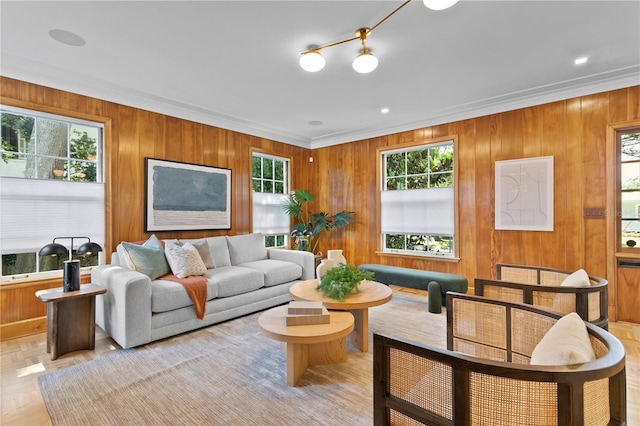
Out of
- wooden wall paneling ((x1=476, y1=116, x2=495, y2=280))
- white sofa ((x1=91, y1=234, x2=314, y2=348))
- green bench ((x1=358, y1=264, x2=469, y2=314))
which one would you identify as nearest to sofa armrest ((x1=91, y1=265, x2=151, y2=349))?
white sofa ((x1=91, y1=234, x2=314, y2=348))

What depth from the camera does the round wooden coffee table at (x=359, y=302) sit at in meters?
2.54

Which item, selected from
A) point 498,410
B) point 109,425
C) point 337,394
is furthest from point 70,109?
point 498,410

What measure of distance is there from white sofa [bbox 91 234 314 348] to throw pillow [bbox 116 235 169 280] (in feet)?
0.24

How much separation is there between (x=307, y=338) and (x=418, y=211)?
3366 mm

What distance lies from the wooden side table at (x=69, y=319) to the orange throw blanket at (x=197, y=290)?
653 mm

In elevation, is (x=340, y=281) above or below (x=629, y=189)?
below

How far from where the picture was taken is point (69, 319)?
264cm

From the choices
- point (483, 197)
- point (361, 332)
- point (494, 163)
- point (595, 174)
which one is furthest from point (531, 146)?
point (361, 332)

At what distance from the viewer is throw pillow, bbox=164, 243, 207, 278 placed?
10.7 feet

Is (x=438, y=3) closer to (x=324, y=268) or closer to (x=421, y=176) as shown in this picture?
(x=324, y=268)

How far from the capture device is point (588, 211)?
350 cm

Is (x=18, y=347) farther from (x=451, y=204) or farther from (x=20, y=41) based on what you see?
(x=451, y=204)

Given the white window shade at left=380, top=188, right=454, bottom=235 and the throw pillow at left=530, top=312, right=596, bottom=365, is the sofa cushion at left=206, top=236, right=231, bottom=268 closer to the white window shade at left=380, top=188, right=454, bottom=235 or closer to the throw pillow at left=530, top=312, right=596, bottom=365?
the white window shade at left=380, top=188, right=454, bottom=235

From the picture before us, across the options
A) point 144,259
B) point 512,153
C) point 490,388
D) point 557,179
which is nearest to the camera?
point 490,388
